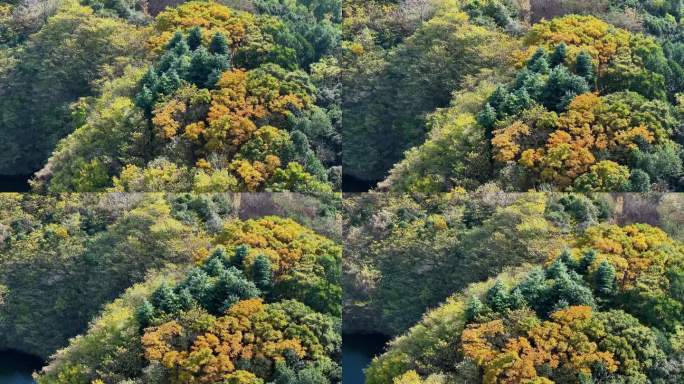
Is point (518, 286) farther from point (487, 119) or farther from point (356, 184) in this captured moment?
point (356, 184)

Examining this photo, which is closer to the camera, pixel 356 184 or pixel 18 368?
pixel 356 184

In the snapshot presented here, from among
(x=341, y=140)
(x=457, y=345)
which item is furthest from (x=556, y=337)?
(x=341, y=140)

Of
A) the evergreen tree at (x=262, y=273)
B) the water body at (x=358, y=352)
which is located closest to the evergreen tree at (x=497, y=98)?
the water body at (x=358, y=352)

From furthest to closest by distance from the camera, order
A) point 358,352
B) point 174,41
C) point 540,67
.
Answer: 1. point 174,41
2. point 540,67
3. point 358,352

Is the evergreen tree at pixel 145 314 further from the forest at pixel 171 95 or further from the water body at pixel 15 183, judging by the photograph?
the water body at pixel 15 183

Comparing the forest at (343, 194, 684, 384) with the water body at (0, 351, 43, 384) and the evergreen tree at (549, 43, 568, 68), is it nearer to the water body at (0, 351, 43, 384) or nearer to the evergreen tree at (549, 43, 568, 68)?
the evergreen tree at (549, 43, 568, 68)

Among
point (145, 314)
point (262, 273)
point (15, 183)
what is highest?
point (15, 183)

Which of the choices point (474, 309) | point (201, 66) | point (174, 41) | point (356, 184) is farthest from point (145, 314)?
point (474, 309)
